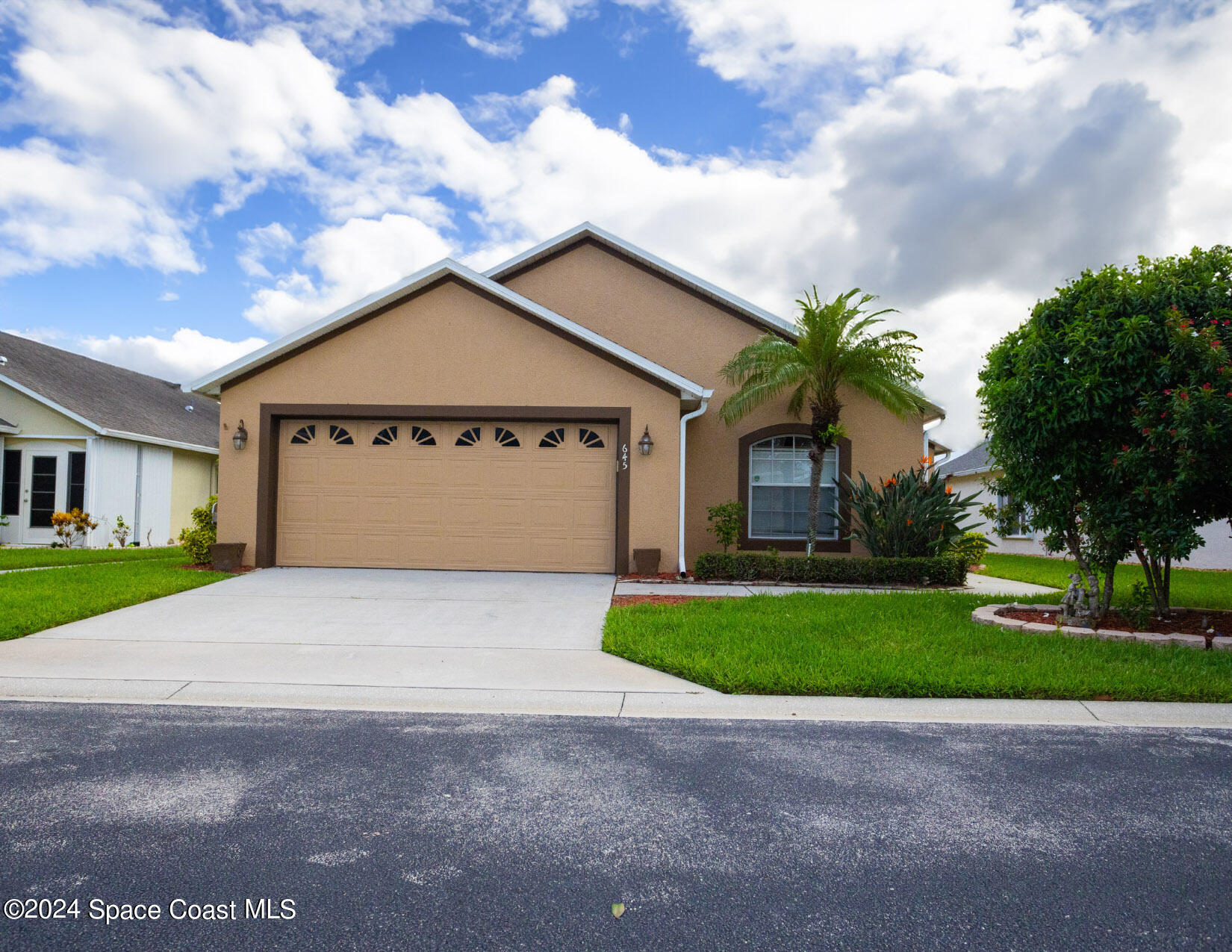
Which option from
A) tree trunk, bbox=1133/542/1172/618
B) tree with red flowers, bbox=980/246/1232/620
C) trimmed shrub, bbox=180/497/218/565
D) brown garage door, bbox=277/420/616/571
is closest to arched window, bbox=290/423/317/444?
brown garage door, bbox=277/420/616/571

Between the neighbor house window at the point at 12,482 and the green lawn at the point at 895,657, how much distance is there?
17529 millimetres

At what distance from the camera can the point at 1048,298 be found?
801 cm

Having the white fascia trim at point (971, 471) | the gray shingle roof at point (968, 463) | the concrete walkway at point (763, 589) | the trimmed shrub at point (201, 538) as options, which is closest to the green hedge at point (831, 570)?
the concrete walkway at point (763, 589)

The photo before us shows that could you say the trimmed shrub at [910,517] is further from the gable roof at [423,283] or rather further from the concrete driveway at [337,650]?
the concrete driveway at [337,650]

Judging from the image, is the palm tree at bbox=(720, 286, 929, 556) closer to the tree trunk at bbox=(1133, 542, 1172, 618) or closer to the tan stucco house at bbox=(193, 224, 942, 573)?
the tan stucco house at bbox=(193, 224, 942, 573)

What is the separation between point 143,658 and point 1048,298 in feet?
31.2

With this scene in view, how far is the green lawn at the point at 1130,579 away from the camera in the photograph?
1023 cm

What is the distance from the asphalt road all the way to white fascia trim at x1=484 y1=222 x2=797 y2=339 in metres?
11.0

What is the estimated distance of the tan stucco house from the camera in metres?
12.5

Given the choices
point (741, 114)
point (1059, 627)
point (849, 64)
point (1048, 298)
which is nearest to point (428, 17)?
point (741, 114)

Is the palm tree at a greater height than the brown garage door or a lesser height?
greater

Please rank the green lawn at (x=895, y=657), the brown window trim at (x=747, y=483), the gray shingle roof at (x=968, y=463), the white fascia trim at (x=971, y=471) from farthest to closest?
the gray shingle roof at (x=968, y=463)
the white fascia trim at (x=971, y=471)
the brown window trim at (x=747, y=483)
the green lawn at (x=895, y=657)

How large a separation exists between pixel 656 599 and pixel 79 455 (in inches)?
639

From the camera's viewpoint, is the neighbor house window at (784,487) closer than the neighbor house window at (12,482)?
Yes
